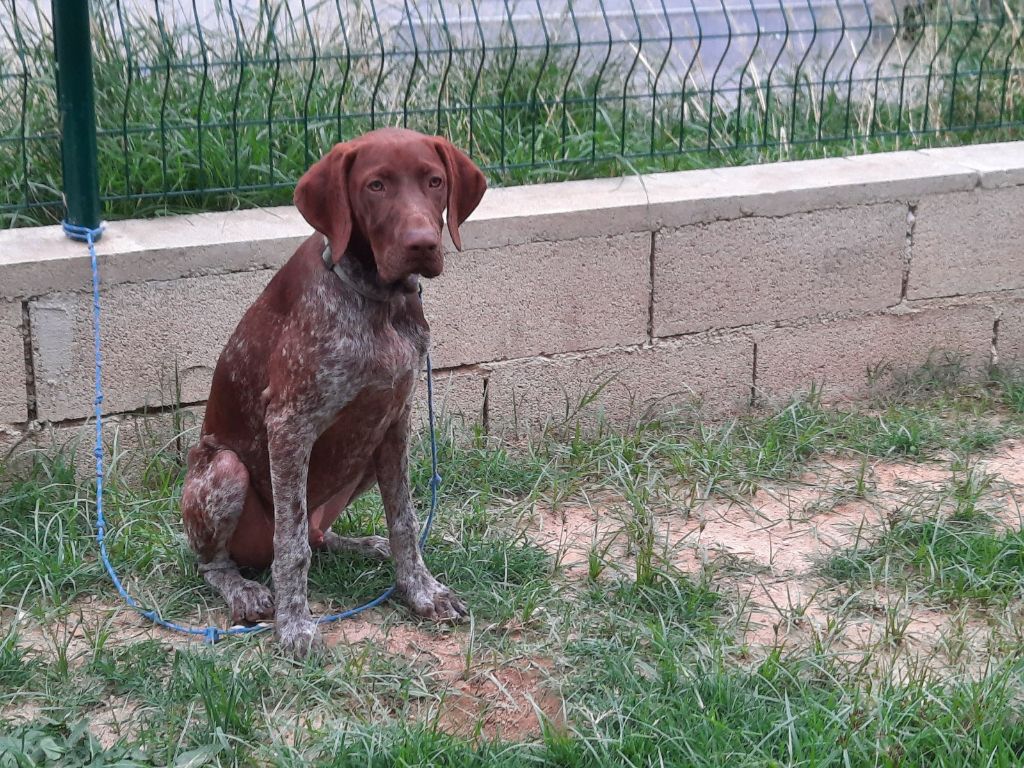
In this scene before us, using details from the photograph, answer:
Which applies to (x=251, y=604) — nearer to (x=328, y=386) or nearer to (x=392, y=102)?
(x=328, y=386)

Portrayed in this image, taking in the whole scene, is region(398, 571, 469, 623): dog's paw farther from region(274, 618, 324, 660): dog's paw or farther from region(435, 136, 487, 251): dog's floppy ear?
region(435, 136, 487, 251): dog's floppy ear

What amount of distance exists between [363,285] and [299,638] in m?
1.00

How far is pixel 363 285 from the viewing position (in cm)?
366

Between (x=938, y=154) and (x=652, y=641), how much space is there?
10.7ft

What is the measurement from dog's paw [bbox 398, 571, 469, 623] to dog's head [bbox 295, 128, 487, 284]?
3.30ft

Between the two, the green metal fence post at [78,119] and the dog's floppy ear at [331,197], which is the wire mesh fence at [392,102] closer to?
the green metal fence post at [78,119]

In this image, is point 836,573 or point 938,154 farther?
point 938,154

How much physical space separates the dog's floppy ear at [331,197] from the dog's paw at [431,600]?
107 centimetres

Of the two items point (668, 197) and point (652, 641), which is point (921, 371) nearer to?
point (668, 197)

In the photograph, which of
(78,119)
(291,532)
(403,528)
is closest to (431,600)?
(403,528)

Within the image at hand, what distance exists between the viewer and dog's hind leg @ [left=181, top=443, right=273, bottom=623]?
3.89 m

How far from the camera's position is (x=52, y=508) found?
4.52 metres

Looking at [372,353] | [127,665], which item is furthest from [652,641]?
[127,665]

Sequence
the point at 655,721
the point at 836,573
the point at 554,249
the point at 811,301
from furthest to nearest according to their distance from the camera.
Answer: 1. the point at 811,301
2. the point at 554,249
3. the point at 836,573
4. the point at 655,721
